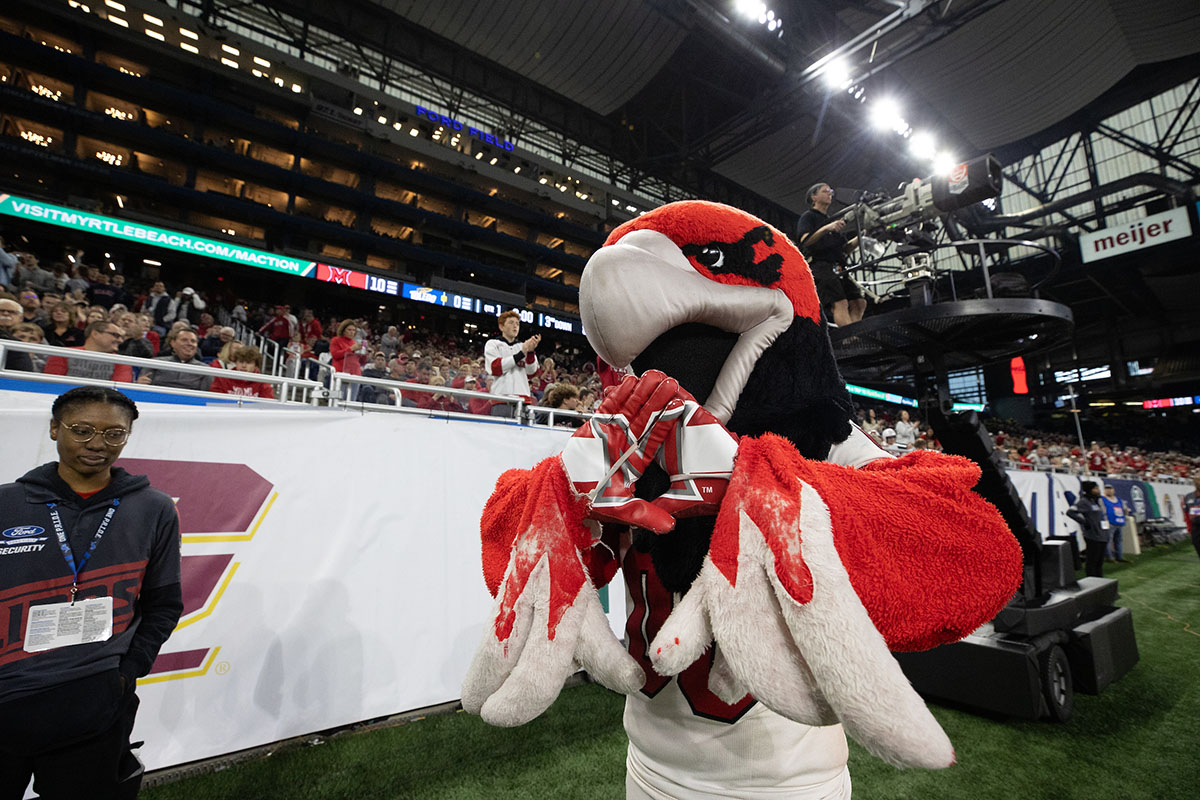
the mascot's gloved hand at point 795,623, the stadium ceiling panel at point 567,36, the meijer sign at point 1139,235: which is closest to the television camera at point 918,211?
the mascot's gloved hand at point 795,623

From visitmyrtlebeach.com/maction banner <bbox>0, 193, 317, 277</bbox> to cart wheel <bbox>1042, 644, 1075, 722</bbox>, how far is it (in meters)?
17.2

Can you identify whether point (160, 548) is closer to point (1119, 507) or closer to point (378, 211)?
point (1119, 507)

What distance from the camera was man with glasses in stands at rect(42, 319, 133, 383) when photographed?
112 inches

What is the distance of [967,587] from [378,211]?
22559 millimetres

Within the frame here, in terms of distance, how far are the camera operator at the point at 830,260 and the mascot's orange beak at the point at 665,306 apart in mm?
1625

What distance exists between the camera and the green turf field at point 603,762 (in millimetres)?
2121

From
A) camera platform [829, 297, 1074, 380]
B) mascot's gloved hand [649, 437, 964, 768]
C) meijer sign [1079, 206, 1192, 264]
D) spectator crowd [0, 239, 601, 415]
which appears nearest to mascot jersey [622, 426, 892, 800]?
mascot's gloved hand [649, 437, 964, 768]

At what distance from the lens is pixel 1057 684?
2777 millimetres

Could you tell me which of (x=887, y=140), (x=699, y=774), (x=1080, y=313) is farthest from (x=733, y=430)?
(x=1080, y=313)

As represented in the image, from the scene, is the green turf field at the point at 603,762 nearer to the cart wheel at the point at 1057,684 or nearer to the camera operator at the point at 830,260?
the cart wheel at the point at 1057,684

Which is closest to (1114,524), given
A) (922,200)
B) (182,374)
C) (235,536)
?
(922,200)

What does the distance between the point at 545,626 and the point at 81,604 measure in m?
1.62

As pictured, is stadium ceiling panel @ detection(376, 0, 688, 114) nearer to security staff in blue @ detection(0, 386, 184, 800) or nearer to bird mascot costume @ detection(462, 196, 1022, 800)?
security staff in blue @ detection(0, 386, 184, 800)

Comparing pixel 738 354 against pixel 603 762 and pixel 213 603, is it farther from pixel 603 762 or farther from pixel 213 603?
pixel 213 603
